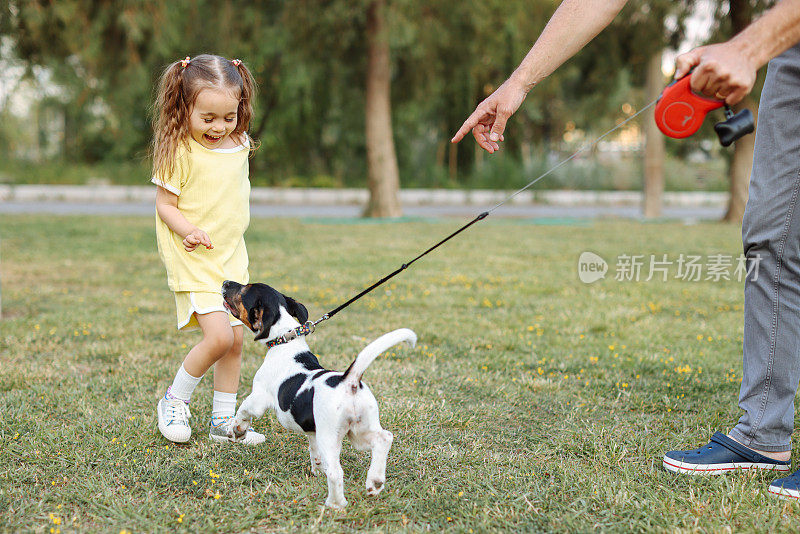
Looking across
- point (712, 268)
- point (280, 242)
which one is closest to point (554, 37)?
point (712, 268)

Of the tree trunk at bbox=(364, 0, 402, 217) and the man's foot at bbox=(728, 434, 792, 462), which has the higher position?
the tree trunk at bbox=(364, 0, 402, 217)

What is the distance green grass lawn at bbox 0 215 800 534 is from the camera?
245cm

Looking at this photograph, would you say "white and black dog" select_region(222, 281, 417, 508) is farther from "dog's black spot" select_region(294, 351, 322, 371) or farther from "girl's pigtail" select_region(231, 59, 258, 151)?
"girl's pigtail" select_region(231, 59, 258, 151)

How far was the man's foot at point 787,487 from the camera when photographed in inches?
99.1

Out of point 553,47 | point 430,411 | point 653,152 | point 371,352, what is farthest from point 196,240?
point 653,152

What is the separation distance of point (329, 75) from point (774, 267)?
14.4m

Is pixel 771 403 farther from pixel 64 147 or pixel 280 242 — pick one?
pixel 64 147

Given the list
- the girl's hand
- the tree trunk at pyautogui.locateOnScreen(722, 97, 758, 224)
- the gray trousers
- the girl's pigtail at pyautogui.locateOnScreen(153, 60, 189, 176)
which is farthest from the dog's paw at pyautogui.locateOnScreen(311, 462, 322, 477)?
the tree trunk at pyautogui.locateOnScreen(722, 97, 758, 224)

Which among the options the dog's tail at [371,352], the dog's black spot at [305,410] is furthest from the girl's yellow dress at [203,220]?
the dog's tail at [371,352]

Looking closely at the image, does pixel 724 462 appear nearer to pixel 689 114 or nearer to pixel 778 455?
pixel 778 455

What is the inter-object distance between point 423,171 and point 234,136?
2096 centimetres

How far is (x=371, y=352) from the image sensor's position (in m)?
2.26

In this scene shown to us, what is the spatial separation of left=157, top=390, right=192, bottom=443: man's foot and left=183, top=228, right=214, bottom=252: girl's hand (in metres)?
Result: 0.72

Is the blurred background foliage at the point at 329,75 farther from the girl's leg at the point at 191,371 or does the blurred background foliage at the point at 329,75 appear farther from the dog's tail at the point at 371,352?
the dog's tail at the point at 371,352
